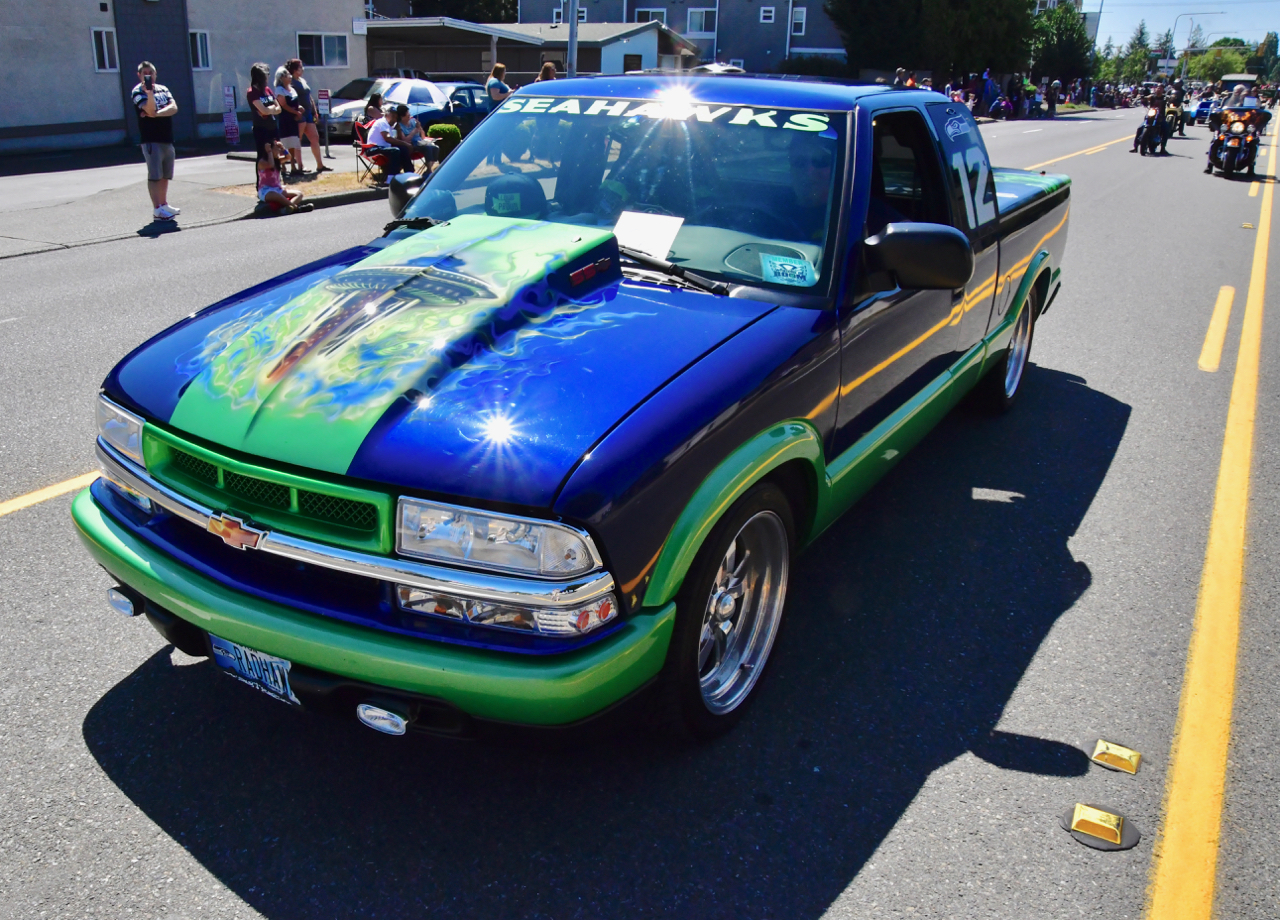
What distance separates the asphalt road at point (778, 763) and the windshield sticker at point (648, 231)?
1444mm

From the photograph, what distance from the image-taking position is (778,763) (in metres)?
2.94

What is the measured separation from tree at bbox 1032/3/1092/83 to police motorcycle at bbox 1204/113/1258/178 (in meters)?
49.0

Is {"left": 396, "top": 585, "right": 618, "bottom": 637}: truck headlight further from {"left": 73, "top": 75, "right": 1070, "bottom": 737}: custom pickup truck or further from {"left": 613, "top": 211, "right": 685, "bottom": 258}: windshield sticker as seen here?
{"left": 613, "top": 211, "right": 685, "bottom": 258}: windshield sticker

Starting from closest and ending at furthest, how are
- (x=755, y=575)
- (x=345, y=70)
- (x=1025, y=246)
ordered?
(x=755, y=575), (x=1025, y=246), (x=345, y=70)

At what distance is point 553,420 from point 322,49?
29211 millimetres

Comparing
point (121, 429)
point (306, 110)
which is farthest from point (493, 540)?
point (306, 110)

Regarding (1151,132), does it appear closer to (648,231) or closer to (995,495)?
(995,495)

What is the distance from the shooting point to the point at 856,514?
181 inches

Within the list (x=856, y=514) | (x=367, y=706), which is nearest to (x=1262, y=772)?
(x=856, y=514)

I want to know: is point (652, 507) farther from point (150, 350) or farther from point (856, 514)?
point (856, 514)

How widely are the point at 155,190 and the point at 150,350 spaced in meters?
10.3

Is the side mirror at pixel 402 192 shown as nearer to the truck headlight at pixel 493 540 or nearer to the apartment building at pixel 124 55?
the truck headlight at pixel 493 540

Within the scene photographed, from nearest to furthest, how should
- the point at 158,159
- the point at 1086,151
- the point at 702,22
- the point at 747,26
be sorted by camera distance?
the point at 158,159 < the point at 1086,151 < the point at 747,26 < the point at 702,22

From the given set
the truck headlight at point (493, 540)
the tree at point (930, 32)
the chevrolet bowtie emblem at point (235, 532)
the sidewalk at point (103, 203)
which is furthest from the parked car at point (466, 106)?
the tree at point (930, 32)
